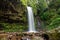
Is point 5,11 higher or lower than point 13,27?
higher

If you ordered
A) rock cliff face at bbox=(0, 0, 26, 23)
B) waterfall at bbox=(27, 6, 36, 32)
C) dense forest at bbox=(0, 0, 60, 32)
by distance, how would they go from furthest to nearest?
waterfall at bbox=(27, 6, 36, 32) < rock cliff face at bbox=(0, 0, 26, 23) < dense forest at bbox=(0, 0, 60, 32)

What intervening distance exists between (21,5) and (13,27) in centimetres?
271

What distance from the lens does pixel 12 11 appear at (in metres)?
18.7

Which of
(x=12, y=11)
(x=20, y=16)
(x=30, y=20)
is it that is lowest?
(x=30, y=20)

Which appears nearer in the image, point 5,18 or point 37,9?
point 5,18

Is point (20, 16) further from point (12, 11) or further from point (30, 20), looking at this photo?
point (30, 20)

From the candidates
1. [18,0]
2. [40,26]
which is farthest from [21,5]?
[40,26]

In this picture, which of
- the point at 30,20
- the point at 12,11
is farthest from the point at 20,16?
the point at 30,20

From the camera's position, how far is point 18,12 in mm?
18875

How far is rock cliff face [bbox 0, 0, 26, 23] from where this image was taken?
60.1 feet

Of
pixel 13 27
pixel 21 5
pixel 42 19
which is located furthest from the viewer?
pixel 42 19

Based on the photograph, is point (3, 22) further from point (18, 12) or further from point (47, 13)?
point (47, 13)

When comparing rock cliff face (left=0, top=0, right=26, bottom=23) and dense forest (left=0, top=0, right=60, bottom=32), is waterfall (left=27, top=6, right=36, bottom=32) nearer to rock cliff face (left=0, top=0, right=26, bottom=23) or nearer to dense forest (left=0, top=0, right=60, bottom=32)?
dense forest (left=0, top=0, right=60, bottom=32)

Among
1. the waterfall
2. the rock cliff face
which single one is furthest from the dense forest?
Answer: the waterfall
